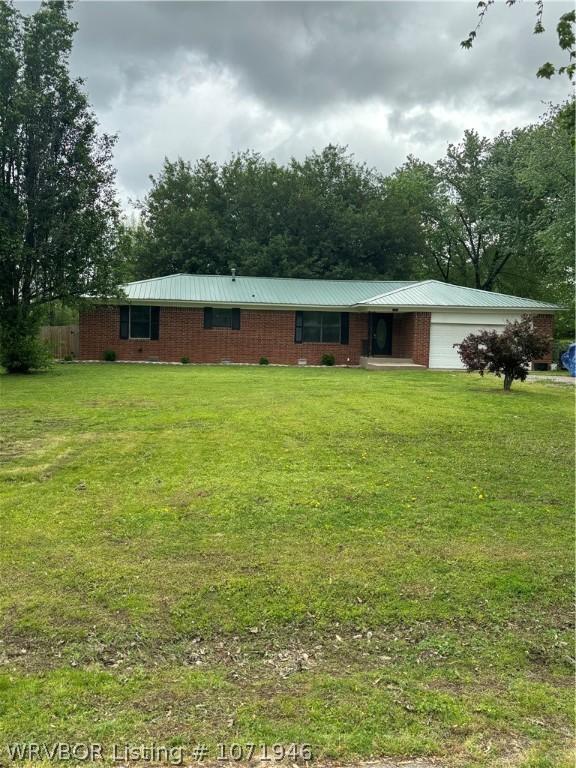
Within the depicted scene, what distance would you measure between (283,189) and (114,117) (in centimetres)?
1471

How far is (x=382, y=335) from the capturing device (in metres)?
25.1

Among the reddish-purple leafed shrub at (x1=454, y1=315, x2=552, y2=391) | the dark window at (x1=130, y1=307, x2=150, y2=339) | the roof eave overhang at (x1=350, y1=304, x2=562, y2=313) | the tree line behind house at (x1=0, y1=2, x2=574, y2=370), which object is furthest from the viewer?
the dark window at (x1=130, y1=307, x2=150, y2=339)

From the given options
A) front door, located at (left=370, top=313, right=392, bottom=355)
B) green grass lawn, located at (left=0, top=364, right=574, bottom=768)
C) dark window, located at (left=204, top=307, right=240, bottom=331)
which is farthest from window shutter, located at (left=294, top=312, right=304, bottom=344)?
green grass lawn, located at (left=0, top=364, right=574, bottom=768)

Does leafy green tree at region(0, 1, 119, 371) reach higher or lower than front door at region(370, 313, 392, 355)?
higher

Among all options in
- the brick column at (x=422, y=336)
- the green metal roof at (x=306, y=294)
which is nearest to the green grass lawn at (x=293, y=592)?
the brick column at (x=422, y=336)

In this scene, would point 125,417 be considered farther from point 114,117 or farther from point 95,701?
point 114,117

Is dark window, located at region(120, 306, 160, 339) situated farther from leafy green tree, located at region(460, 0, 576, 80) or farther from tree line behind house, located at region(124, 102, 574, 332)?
leafy green tree, located at region(460, 0, 576, 80)

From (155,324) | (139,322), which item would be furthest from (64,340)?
(155,324)

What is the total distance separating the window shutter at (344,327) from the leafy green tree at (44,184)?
1004 centimetres

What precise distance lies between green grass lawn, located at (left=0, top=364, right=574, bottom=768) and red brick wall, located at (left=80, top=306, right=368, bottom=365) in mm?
15945

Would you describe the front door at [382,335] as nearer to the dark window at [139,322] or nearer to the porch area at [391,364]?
the porch area at [391,364]

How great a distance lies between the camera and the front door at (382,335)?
24969 millimetres

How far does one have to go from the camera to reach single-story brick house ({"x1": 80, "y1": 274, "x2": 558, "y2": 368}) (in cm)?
2266

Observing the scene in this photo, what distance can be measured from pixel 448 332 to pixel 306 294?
645cm
